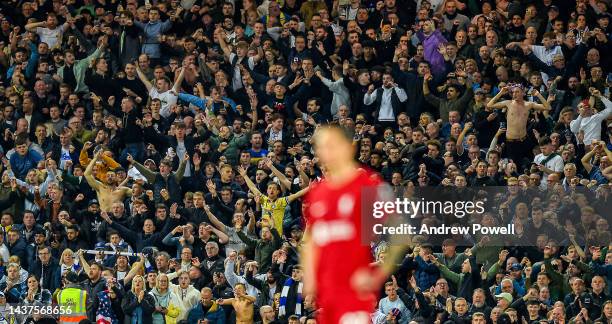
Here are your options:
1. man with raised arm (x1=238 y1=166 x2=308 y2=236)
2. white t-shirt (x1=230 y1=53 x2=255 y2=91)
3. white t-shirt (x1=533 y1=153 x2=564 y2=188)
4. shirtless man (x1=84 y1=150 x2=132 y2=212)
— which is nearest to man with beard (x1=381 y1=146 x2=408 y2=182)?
man with raised arm (x1=238 y1=166 x2=308 y2=236)

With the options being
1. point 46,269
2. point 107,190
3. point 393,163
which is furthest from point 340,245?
point 107,190

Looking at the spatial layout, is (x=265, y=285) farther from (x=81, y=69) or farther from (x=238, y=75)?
(x=81, y=69)

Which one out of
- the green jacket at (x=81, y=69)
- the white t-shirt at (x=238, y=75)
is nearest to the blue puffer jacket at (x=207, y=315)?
the white t-shirt at (x=238, y=75)

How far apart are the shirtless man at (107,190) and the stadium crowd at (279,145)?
0.24 feet

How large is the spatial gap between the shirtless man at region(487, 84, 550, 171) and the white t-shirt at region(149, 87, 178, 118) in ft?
19.0

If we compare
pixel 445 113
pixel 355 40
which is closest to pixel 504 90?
pixel 445 113

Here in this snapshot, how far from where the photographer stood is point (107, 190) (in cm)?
2527

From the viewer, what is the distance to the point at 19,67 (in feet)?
92.6

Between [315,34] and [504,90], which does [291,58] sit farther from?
[504,90]

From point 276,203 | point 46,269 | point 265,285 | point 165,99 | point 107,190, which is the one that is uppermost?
point 165,99

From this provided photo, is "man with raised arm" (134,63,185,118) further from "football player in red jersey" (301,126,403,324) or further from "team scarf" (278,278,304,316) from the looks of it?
"football player in red jersey" (301,126,403,324)

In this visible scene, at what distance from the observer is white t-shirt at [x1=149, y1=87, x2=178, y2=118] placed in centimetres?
2673

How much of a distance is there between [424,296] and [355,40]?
6.56 meters

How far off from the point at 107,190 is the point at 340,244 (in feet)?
46.4
